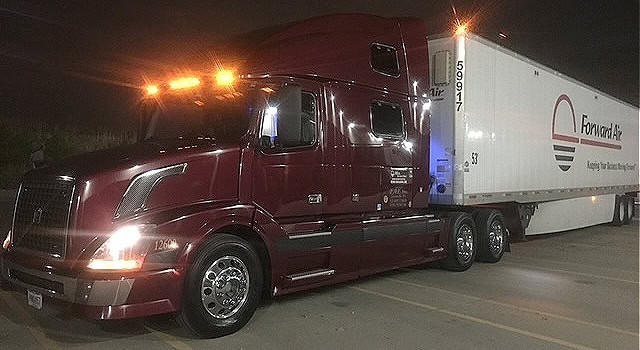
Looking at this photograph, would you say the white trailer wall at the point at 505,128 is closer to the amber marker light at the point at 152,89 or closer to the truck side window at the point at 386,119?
the truck side window at the point at 386,119

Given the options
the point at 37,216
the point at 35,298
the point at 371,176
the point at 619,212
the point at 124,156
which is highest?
the point at 124,156

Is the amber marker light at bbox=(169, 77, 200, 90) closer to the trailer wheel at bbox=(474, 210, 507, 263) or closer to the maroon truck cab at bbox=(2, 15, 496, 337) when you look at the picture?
the maroon truck cab at bbox=(2, 15, 496, 337)

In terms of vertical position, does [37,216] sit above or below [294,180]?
below

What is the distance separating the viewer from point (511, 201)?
1043 cm

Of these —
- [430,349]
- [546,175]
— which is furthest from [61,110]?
[430,349]

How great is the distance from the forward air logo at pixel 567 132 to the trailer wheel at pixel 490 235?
3.04m

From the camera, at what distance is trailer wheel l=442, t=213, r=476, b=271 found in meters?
8.85

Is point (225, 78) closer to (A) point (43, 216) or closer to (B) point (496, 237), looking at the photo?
(A) point (43, 216)

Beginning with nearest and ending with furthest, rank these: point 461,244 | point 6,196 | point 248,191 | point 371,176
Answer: point 248,191, point 371,176, point 461,244, point 6,196

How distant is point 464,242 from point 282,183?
4.22 metres

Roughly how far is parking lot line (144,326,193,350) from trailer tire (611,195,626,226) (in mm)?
15461

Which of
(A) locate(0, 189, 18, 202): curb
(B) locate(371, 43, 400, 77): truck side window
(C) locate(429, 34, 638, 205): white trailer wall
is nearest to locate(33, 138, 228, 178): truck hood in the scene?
(B) locate(371, 43, 400, 77): truck side window

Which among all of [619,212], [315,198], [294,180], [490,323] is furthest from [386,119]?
[619,212]

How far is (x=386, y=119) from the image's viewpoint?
302 inches
